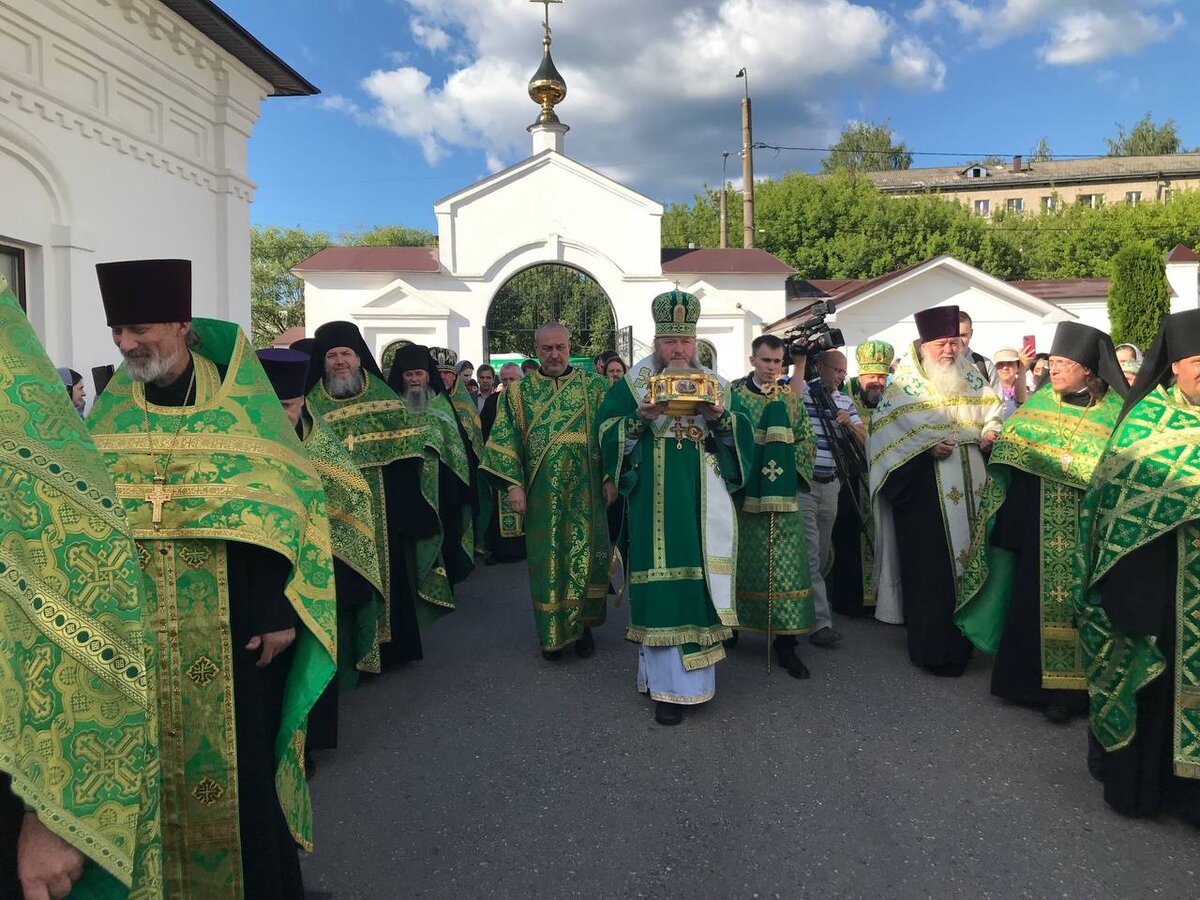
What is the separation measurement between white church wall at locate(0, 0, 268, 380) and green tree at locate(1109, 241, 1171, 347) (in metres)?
20.5

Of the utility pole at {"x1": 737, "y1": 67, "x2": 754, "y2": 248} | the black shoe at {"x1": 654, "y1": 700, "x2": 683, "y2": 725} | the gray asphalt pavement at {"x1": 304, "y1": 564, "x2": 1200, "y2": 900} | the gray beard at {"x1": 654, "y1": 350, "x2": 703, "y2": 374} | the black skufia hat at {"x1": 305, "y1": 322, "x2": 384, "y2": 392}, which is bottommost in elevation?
the gray asphalt pavement at {"x1": 304, "y1": 564, "x2": 1200, "y2": 900}

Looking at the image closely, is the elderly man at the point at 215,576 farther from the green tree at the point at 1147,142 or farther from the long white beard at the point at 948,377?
the green tree at the point at 1147,142

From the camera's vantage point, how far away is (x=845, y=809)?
331 cm

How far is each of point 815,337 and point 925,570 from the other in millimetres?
1909

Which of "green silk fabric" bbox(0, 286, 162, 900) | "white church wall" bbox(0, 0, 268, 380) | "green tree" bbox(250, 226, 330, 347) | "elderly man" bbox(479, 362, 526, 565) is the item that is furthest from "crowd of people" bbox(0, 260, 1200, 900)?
"green tree" bbox(250, 226, 330, 347)

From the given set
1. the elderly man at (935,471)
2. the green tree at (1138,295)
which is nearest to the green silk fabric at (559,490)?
the elderly man at (935,471)

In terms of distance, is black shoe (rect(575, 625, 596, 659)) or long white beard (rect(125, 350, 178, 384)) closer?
long white beard (rect(125, 350, 178, 384))

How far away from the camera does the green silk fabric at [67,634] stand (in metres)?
1.44

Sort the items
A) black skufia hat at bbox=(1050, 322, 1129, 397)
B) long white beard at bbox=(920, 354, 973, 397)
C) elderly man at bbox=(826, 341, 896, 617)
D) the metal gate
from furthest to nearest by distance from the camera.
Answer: the metal gate < elderly man at bbox=(826, 341, 896, 617) < long white beard at bbox=(920, 354, 973, 397) < black skufia hat at bbox=(1050, 322, 1129, 397)

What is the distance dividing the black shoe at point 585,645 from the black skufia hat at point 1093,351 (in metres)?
3.18

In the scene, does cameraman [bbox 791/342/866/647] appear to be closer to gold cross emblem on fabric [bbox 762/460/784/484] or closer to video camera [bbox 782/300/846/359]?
video camera [bbox 782/300/846/359]

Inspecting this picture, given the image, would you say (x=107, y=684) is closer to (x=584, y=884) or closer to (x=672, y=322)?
(x=584, y=884)

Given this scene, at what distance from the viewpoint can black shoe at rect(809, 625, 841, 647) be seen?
18.0 ft

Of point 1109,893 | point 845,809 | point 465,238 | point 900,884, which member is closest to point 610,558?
point 845,809
